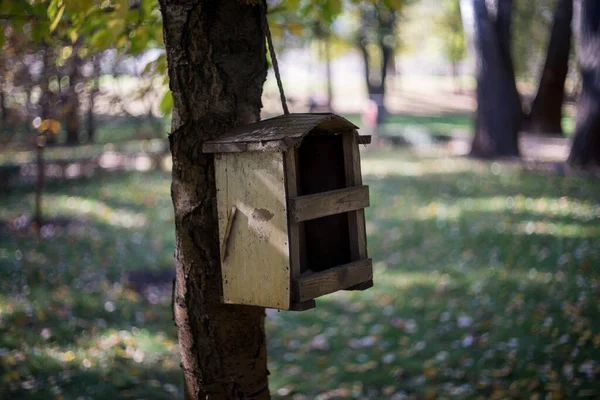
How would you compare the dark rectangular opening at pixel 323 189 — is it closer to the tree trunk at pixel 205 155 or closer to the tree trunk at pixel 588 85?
the tree trunk at pixel 205 155

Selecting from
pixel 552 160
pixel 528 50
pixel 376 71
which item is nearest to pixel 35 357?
pixel 552 160

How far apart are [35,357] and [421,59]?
234 ft

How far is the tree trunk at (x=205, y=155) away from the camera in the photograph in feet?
9.60

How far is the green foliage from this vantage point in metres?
38.9

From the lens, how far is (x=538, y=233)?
886cm

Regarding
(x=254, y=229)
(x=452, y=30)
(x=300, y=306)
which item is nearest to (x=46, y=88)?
(x=254, y=229)

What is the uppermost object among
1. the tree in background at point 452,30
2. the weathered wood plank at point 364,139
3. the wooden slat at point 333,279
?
A: the tree in background at point 452,30

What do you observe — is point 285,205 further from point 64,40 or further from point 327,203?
point 64,40

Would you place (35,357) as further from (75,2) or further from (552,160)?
(552,160)

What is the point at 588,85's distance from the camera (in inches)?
473

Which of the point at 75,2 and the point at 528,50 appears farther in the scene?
the point at 528,50

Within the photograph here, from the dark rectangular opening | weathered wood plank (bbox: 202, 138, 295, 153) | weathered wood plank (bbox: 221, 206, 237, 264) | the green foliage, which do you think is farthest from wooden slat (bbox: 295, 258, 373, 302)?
the green foliage

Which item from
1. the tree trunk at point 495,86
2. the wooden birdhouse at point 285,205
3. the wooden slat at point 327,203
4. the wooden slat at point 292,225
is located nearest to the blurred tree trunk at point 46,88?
the wooden birdhouse at point 285,205

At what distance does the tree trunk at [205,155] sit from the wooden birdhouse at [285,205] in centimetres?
11
